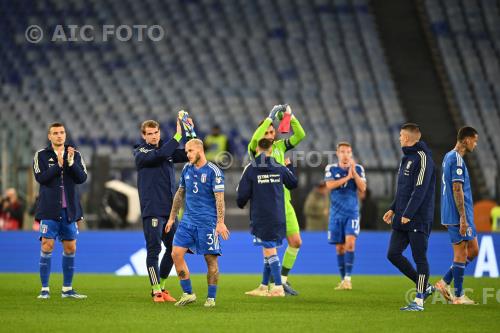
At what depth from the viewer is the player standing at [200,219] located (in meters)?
10.4

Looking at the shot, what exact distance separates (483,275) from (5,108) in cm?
1463

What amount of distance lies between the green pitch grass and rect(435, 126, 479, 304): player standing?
0.30 m

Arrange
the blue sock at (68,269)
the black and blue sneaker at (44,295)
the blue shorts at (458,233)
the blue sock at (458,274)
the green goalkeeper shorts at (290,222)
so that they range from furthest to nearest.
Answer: the green goalkeeper shorts at (290,222) < the blue sock at (68,269) < the black and blue sneaker at (44,295) < the blue sock at (458,274) < the blue shorts at (458,233)

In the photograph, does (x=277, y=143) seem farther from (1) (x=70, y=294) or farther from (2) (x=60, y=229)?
(1) (x=70, y=294)

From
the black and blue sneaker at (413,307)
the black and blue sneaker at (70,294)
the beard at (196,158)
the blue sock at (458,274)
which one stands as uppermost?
the beard at (196,158)

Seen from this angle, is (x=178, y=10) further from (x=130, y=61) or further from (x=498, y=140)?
A: (x=498, y=140)

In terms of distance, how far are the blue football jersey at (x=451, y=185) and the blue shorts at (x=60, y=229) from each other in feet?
14.0

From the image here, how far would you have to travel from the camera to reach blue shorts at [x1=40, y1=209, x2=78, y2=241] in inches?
443

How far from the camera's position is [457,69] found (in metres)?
27.1

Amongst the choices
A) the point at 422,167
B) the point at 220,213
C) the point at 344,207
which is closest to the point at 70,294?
the point at 220,213

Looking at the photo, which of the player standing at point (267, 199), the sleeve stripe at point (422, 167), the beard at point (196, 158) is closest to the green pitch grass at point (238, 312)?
the player standing at point (267, 199)

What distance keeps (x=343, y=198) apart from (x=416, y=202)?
3.59 metres

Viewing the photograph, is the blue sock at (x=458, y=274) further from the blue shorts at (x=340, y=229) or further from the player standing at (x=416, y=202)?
the blue shorts at (x=340, y=229)

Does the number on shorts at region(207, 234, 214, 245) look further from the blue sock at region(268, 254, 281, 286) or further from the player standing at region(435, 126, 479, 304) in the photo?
the player standing at region(435, 126, 479, 304)
